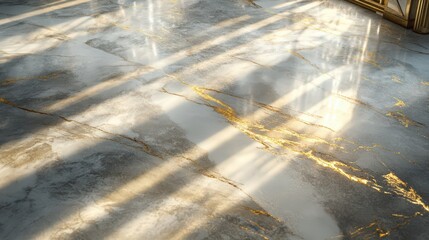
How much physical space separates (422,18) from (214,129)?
127 inches

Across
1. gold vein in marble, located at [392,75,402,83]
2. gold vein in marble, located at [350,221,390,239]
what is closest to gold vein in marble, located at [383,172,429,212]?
gold vein in marble, located at [350,221,390,239]

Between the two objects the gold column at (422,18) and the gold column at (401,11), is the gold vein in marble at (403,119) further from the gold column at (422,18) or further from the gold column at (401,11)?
the gold column at (401,11)

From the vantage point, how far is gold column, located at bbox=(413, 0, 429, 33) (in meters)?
5.16

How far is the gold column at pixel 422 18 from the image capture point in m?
5.16

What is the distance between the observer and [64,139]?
3.36m

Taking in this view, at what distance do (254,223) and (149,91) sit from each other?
1.87 metres

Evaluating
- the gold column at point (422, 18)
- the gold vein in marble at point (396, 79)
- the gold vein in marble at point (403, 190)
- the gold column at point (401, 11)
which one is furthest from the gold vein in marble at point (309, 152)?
the gold column at point (401, 11)

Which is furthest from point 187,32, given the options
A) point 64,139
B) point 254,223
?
point 254,223

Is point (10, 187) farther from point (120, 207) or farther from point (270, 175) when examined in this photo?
point (270, 175)

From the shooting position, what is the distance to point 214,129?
346cm

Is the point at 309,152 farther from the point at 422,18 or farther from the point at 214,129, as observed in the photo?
the point at 422,18

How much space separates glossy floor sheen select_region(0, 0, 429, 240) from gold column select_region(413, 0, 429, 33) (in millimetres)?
155

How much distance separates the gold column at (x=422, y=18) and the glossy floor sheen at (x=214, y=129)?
155 mm

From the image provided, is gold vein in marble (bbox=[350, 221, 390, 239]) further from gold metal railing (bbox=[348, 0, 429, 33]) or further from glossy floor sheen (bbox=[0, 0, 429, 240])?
gold metal railing (bbox=[348, 0, 429, 33])
